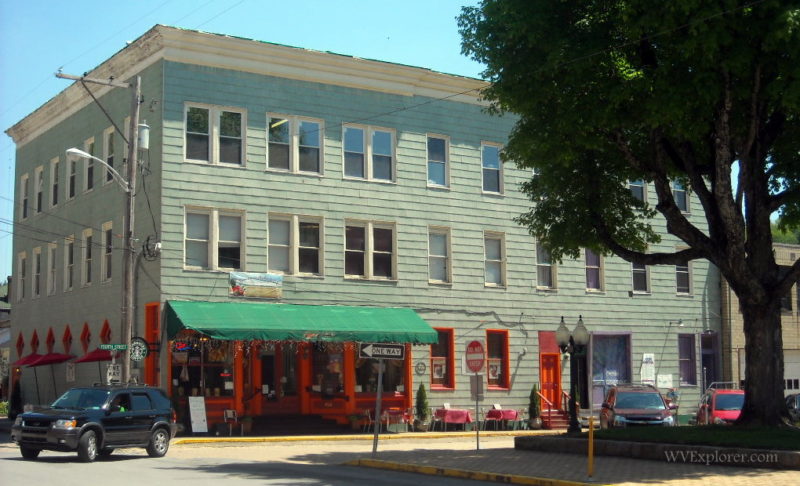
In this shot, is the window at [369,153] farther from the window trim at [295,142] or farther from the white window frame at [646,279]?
the white window frame at [646,279]

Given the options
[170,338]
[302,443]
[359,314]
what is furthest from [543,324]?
[170,338]

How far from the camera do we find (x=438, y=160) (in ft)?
115

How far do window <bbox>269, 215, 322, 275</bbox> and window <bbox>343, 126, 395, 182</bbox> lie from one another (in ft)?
7.20

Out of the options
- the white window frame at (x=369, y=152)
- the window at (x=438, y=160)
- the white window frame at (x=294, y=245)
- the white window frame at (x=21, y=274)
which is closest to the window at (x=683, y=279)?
the window at (x=438, y=160)

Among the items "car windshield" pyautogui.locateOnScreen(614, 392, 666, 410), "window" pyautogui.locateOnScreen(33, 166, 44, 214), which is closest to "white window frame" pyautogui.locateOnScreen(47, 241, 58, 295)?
"window" pyautogui.locateOnScreen(33, 166, 44, 214)

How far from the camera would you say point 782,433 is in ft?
66.7

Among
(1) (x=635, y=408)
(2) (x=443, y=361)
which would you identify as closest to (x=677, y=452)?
(1) (x=635, y=408)

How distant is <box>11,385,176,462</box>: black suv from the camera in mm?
21141

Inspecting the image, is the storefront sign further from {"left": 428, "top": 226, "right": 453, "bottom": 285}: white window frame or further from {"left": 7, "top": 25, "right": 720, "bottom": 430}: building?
{"left": 428, "top": 226, "right": 453, "bottom": 285}: white window frame

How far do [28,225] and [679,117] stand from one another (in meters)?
27.9

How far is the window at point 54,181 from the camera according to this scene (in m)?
37.7

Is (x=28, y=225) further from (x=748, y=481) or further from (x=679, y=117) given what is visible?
(x=748, y=481)

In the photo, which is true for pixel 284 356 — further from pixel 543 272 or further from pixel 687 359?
pixel 687 359

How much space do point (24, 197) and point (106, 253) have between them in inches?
349
